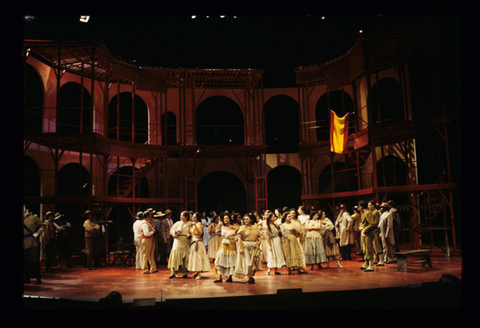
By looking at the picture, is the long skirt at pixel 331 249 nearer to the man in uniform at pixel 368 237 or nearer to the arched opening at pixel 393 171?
the man in uniform at pixel 368 237

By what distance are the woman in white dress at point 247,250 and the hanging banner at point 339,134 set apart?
319 inches

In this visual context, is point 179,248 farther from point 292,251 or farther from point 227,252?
point 292,251

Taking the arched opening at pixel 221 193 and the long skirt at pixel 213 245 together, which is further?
the arched opening at pixel 221 193

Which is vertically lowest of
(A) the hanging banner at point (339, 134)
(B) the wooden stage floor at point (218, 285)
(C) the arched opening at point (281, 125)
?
(B) the wooden stage floor at point (218, 285)

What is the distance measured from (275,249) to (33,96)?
39.6 ft

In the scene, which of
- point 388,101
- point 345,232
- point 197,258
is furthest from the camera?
point 388,101

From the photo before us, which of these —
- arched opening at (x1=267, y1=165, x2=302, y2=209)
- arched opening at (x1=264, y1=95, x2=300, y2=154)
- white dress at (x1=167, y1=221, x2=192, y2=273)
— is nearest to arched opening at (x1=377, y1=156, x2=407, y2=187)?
arched opening at (x1=267, y1=165, x2=302, y2=209)

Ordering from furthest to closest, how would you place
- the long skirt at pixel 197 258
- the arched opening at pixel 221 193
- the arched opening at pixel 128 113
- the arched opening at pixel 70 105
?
the arched opening at pixel 221 193 → the arched opening at pixel 128 113 → the arched opening at pixel 70 105 → the long skirt at pixel 197 258

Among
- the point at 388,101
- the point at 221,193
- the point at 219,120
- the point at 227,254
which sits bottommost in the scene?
the point at 227,254

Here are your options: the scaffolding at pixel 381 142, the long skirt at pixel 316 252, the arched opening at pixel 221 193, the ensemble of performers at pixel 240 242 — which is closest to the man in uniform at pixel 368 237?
the ensemble of performers at pixel 240 242

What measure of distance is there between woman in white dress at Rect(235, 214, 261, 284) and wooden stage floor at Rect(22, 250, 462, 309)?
0.28 m

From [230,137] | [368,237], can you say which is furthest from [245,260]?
[230,137]

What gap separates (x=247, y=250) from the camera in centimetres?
999

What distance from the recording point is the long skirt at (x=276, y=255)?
36.6ft
